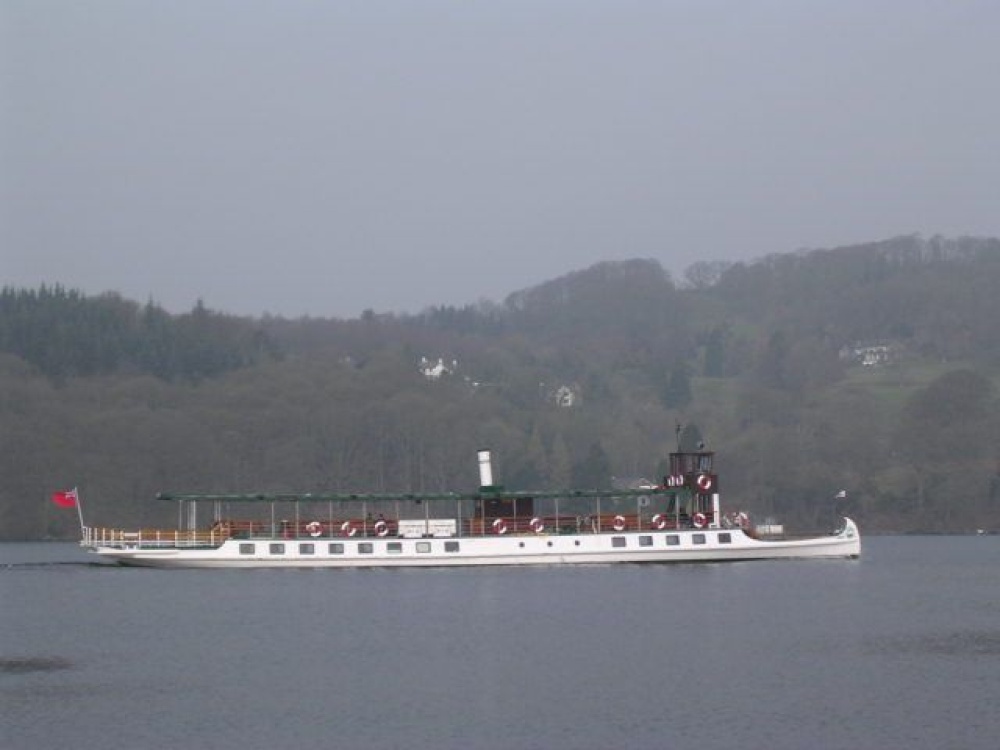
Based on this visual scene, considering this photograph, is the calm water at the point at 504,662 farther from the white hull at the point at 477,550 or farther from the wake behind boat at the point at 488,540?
the wake behind boat at the point at 488,540

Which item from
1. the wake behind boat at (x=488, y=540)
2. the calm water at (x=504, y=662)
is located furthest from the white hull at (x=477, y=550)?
the calm water at (x=504, y=662)

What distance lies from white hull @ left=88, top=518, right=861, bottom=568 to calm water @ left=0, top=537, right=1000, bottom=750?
446 centimetres

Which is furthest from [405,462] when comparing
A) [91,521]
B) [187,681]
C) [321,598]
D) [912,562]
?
[187,681]

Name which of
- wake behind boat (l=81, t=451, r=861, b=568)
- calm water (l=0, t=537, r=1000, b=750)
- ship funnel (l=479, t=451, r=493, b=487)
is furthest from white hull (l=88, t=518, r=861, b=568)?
ship funnel (l=479, t=451, r=493, b=487)

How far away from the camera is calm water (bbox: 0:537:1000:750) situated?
49.0m

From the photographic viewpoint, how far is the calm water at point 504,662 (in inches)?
1928

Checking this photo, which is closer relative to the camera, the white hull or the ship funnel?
the white hull

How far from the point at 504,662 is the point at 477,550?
41683mm

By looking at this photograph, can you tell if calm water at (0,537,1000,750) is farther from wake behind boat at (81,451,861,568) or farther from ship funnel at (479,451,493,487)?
ship funnel at (479,451,493,487)

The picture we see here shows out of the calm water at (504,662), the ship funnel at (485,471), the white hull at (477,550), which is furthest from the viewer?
the ship funnel at (485,471)

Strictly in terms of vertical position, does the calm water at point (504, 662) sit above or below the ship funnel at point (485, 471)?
below

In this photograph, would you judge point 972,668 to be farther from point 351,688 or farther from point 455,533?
point 455,533

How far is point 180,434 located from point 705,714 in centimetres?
13767

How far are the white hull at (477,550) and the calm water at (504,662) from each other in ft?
14.6
